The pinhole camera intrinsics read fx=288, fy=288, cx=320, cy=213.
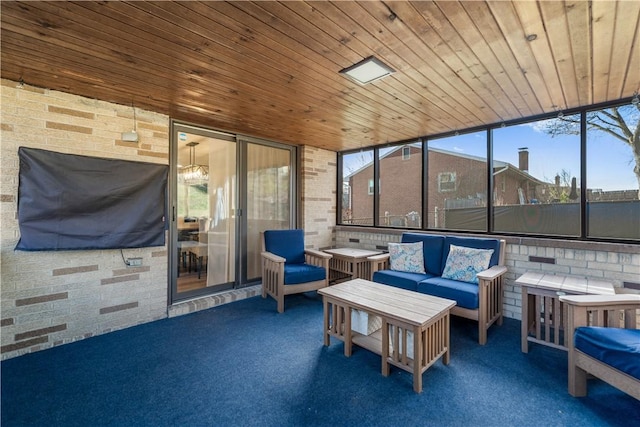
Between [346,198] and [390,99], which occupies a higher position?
[390,99]

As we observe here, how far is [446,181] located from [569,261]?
1.74 metres

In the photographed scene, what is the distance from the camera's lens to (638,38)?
6.29ft

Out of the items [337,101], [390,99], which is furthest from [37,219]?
[390,99]

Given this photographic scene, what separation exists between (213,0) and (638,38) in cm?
273

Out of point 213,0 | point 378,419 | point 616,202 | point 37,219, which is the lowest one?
point 378,419

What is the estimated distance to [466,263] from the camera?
→ 10.7ft

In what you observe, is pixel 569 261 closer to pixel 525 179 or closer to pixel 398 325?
pixel 525 179

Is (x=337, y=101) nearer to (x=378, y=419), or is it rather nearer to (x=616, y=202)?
(x=378, y=419)

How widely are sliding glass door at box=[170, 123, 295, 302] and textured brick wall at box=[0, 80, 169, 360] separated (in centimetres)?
33

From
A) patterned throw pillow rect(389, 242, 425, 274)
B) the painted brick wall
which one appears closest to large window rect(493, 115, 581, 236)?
the painted brick wall

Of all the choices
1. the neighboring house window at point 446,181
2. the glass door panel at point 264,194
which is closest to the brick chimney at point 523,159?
the neighboring house window at point 446,181

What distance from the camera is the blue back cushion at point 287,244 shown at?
4.22 metres

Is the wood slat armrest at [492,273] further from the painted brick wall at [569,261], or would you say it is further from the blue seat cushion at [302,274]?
the blue seat cushion at [302,274]

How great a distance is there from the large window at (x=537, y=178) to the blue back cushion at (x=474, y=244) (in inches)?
18.7
